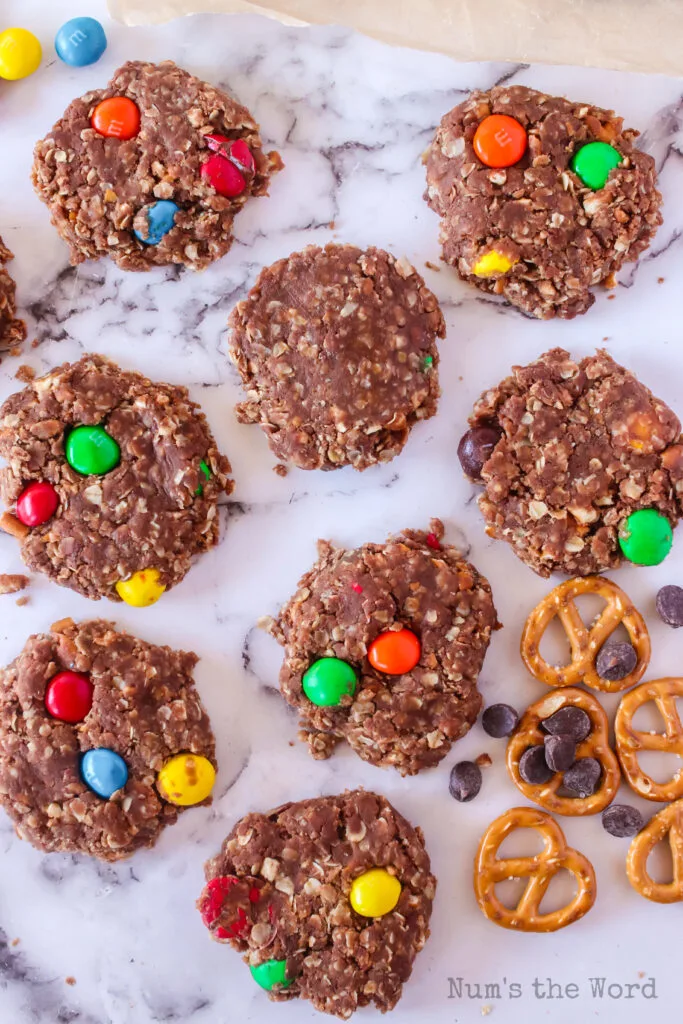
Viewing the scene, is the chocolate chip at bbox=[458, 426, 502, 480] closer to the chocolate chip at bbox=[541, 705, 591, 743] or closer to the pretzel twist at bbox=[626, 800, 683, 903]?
the chocolate chip at bbox=[541, 705, 591, 743]

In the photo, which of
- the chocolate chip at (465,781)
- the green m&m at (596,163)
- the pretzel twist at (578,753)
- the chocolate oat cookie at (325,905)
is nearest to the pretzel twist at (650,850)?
the pretzel twist at (578,753)

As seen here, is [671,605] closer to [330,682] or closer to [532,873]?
[532,873]

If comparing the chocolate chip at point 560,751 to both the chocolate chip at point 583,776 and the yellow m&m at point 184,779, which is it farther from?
the yellow m&m at point 184,779

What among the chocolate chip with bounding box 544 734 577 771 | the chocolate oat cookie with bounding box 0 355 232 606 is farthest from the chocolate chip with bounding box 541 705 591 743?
the chocolate oat cookie with bounding box 0 355 232 606

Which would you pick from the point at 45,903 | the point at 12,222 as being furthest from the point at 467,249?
the point at 45,903

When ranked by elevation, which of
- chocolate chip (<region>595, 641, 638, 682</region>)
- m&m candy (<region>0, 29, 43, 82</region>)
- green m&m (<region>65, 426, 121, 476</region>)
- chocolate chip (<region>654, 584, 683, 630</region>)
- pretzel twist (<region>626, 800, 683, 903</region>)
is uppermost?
m&m candy (<region>0, 29, 43, 82</region>)

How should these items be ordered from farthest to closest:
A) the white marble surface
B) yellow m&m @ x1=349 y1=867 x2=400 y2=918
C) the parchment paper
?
the parchment paper, the white marble surface, yellow m&m @ x1=349 y1=867 x2=400 y2=918

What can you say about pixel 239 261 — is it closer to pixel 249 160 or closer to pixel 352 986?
pixel 249 160
